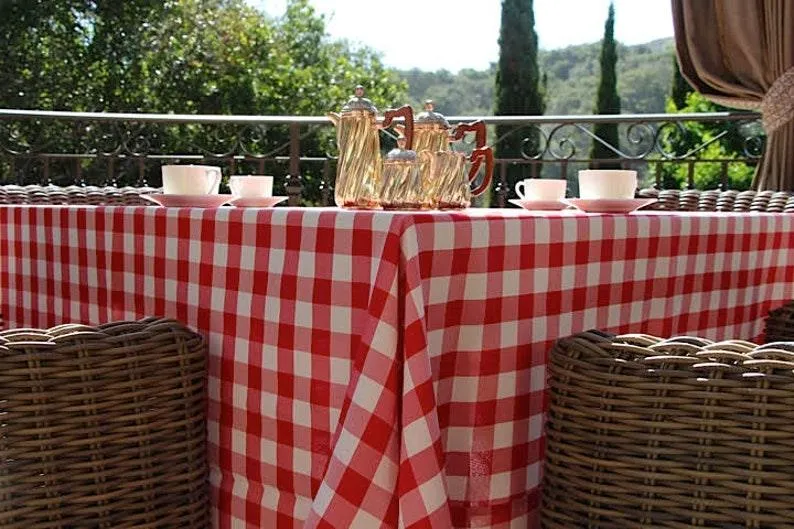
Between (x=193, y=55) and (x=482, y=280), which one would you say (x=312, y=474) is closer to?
(x=482, y=280)

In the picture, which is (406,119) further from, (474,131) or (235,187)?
(235,187)

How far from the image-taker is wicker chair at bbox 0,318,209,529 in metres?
1.08

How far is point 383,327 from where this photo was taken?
101 cm

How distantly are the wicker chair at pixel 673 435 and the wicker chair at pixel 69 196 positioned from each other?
1.44m

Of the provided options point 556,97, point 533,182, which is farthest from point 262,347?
point 556,97

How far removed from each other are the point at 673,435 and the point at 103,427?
68 centimetres

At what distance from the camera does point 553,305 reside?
123cm

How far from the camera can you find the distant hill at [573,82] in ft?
46.2

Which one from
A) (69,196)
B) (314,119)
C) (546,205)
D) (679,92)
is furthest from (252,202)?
(679,92)

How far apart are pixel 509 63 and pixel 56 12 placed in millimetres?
6535

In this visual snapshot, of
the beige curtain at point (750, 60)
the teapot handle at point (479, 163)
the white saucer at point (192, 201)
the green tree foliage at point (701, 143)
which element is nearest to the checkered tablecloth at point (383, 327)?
the white saucer at point (192, 201)

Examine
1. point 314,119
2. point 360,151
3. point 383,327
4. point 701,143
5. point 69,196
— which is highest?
point 701,143

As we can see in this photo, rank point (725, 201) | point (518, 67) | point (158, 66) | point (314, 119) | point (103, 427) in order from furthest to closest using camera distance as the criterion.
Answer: point (158, 66) < point (518, 67) < point (314, 119) < point (725, 201) < point (103, 427)

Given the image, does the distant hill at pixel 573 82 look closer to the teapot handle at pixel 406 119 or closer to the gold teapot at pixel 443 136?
the gold teapot at pixel 443 136
